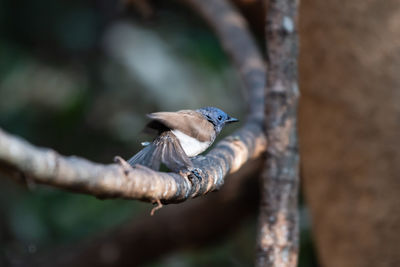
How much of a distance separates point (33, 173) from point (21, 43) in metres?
5.88

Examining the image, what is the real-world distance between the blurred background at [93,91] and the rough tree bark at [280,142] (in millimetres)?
2649

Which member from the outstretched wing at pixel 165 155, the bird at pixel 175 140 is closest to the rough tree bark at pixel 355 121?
the bird at pixel 175 140

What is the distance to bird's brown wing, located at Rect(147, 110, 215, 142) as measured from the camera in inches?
87.4

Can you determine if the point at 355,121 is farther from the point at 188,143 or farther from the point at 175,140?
the point at 175,140

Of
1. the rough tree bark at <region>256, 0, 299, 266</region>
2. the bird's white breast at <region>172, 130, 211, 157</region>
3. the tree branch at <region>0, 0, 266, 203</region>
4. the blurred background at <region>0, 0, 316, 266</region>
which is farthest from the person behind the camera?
the blurred background at <region>0, 0, 316, 266</region>

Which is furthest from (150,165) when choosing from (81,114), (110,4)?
(110,4)

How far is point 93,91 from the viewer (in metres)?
6.77

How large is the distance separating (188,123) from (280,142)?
38.8 inches

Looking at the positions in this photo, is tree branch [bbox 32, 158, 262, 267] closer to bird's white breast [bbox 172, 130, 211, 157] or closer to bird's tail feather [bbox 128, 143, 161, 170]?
bird's white breast [bbox 172, 130, 211, 157]

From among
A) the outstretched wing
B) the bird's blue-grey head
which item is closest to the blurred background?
the bird's blue-grey head

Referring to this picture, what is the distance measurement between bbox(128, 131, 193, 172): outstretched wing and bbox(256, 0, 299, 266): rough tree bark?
40.9 inches

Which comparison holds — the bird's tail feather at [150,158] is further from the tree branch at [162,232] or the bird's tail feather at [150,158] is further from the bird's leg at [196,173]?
the tree branch at [162,232]

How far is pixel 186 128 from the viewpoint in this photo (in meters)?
2.44

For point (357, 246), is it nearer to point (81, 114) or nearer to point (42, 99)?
point (81, 114)
